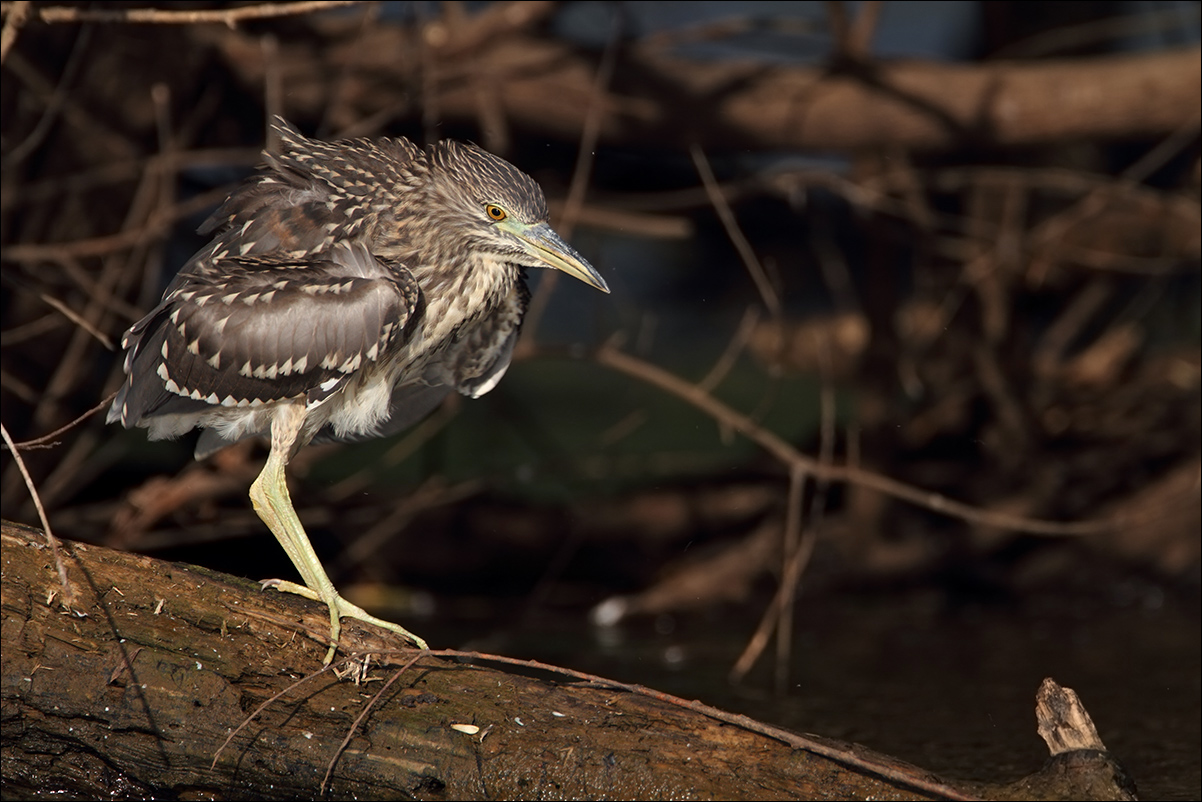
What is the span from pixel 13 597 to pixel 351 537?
9.40ft

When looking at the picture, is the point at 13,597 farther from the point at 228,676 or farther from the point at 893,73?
the point at 893,73

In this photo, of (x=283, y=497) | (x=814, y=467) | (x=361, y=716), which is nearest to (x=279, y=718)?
(x=361, y=716)

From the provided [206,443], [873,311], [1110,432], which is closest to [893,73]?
[873,311]

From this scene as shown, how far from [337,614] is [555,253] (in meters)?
1.05

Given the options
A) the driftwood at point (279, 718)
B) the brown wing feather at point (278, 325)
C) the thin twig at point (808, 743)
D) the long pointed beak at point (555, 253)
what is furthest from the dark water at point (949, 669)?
the brown wing feather at point (278, 325)

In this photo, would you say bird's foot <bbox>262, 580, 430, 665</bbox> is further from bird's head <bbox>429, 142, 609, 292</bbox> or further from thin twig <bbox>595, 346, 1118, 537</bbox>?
thin twig <bbox>595, 346, 1118, 537</bbox>

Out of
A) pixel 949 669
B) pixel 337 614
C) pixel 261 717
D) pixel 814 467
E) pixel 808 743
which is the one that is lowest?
pixel 949 669

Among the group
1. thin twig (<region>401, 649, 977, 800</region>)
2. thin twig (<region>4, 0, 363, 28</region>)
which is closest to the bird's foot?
thin twig (<region>401, 649, 977, 800</region>)

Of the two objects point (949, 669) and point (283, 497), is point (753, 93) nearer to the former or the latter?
point (949, 669)

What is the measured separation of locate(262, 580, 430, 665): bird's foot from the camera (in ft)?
9.26

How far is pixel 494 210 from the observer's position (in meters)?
3.34

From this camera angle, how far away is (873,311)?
560 cm

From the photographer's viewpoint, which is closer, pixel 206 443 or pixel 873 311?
pixel 206 443

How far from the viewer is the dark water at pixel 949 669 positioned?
3686mm
